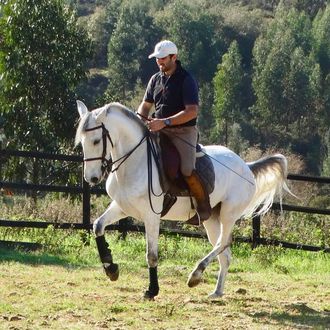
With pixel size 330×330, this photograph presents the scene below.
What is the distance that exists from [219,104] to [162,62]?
3691 inches

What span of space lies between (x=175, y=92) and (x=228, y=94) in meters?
96.7

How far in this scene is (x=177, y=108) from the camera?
924 cm

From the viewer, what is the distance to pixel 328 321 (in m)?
8.80

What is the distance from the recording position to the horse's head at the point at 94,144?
8711 millimetres

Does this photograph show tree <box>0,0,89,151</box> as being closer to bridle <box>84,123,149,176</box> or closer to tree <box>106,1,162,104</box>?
bridle <box>84,123,149,176</box>

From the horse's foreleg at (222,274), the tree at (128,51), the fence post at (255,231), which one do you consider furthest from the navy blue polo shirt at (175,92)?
the tree at (128,51)

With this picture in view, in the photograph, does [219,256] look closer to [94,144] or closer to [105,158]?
[105,158]

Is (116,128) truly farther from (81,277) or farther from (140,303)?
(81,277)

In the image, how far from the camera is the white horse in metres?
8.81

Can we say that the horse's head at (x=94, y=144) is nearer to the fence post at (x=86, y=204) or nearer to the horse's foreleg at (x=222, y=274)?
the horse's foreleg at (x=222, y=274)

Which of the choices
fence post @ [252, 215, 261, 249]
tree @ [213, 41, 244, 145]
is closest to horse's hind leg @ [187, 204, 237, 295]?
fence post @ [252, 215, 261, 249]


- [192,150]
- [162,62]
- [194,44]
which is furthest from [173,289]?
[194,44]

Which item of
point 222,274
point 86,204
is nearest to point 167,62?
point 222,274

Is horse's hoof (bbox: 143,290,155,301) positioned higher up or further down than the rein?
further down
